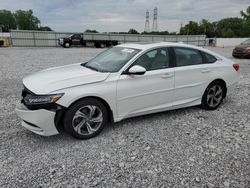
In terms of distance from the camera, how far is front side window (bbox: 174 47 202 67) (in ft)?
12.3

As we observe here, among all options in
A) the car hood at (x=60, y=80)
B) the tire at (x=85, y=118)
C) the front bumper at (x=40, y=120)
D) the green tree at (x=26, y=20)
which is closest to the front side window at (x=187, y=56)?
the car hood at (x=60, y=80)

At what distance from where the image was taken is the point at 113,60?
3.59 meters

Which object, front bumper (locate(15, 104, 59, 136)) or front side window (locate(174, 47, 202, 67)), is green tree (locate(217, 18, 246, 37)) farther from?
front bumper (locate(15, 104, 59, 136))

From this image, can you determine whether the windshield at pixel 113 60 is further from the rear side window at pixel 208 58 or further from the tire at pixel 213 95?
the tire at pixel 213 95

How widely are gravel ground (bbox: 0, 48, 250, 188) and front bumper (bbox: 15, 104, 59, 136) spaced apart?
29 cm

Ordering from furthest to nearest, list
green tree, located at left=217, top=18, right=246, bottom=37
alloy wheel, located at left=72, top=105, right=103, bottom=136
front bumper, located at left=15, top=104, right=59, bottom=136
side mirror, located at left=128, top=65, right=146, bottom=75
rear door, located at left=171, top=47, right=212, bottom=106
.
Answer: green tree, located at left=217, top=18, right=246, bottom=37 < rear door, located at left=171, top=47, right=212, bottom=106 < side mirror, located at left=128, top=65, right=146, bottom=75 < alloy wheel, located at left=72, top=105, right=103, bottom=136 < front bumper, located at left=15, top=104, right=59, bottom=136

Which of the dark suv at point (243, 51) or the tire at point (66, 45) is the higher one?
the tire at point (66, 45)

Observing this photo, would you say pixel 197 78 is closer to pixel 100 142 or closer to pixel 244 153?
pixel 244 153

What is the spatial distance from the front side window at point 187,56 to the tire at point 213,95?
64cm

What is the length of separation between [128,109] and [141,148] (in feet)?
2.34

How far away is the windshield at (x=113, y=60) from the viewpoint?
10.9ft

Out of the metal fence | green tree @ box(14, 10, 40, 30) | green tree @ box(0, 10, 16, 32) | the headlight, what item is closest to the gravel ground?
the headlight

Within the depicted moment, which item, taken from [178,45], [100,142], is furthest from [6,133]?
[178,45]

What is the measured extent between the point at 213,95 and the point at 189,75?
0.90m
